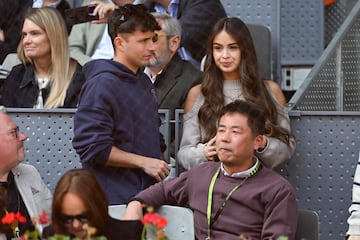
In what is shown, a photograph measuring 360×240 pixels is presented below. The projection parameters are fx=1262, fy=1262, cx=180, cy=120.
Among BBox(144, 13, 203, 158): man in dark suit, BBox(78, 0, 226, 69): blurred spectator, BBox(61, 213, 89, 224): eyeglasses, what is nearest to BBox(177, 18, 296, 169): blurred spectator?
BBox(144, 13, 203, 158): man in dark suit

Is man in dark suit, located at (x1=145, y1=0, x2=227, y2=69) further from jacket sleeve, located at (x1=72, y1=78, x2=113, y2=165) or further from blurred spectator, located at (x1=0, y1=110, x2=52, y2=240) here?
blurred spectator, located at (x1=0, y1=110, x2=52, y2=240)

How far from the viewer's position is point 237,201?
6379 millimetres

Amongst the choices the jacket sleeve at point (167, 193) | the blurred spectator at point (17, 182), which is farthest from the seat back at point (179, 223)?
the blurred spectator at point (17, 182)

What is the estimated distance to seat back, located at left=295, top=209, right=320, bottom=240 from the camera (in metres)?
6.31

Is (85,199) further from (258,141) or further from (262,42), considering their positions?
(262,42)

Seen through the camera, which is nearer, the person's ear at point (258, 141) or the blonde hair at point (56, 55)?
the person's ear at point (258, 141)

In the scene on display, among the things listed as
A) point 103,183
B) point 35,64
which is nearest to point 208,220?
point 103,183

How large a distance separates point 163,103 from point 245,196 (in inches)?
70.8

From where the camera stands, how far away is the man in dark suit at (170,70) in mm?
8023

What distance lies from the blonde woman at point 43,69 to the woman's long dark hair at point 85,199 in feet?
7.10

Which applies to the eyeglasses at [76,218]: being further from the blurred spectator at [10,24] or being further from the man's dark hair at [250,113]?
the blurred spectator at [10,24]

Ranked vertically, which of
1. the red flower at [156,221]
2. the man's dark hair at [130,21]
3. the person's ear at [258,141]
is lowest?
the person's ear at [258,141]

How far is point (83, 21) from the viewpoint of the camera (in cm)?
876

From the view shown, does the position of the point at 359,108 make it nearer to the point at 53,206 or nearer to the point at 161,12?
the point at 161,12
